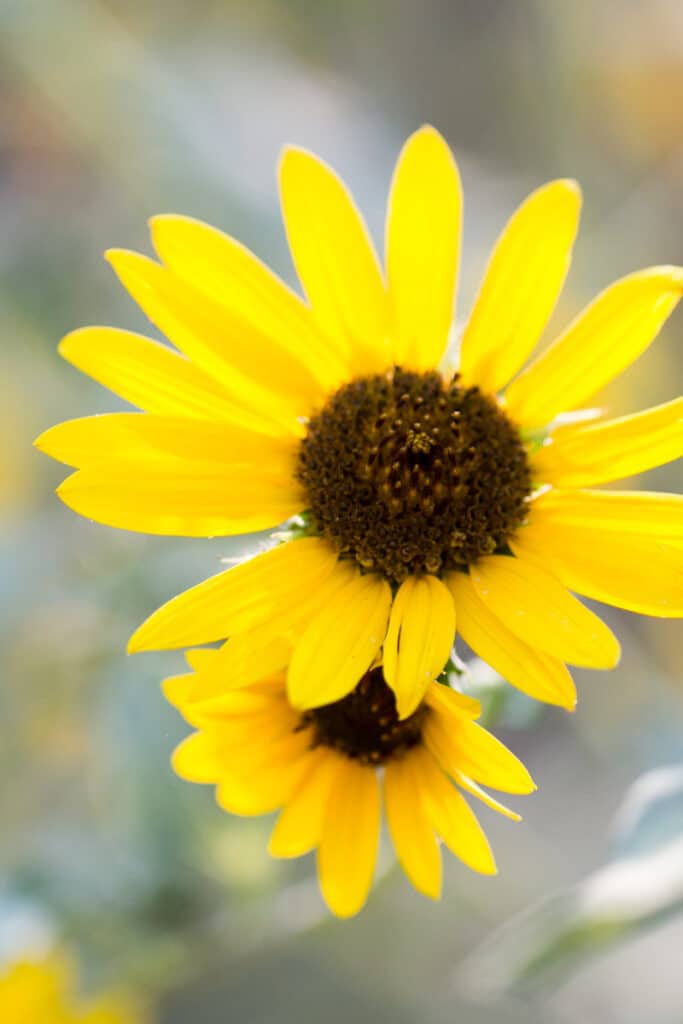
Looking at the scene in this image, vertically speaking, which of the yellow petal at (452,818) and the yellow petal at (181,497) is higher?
the yellow petal at (181,497)

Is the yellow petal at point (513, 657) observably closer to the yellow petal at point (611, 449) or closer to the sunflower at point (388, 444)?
the sunflower at point (388, 444)

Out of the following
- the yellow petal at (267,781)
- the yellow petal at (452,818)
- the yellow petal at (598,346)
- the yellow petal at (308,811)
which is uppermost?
the yellow petal at (598,346)

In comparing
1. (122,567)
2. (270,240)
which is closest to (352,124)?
(270,240)

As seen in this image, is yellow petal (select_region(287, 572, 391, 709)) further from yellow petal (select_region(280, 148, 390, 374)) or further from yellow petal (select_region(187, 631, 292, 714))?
yellow petal (select_region(280, 148, 390, 374))

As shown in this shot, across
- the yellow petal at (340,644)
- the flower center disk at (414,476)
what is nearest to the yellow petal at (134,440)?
the flower center disk at (414,476)

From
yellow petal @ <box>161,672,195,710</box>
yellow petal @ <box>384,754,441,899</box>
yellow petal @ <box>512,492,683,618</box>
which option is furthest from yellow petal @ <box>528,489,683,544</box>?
yellow petal @ <box>161,672,195,710</box>

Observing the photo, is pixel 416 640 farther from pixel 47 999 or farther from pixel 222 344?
pixel 47 999
